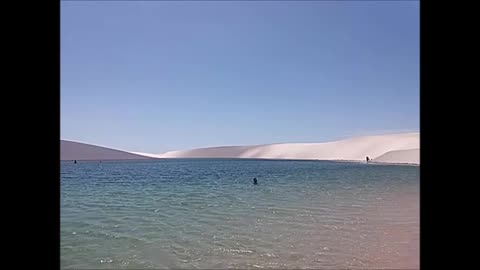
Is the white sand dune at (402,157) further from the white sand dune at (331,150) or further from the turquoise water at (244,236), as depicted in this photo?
the turquoise water at (244,236)

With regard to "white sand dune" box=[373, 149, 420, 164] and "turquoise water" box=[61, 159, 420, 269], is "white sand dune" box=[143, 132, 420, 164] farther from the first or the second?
"turquoise water" box=[61, 159, 420, 269]

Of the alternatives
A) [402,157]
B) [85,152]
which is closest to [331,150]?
[402,157]

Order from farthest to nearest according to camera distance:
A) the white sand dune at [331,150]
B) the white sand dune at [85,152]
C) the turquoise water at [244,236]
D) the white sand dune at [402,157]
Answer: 1. the white sand dune at [85,152]
2. the white sand dune at [331,150]
3. the white sand dune at [402,157]
4. the turquoise water at [244,236]

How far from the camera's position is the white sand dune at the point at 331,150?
2372 inches

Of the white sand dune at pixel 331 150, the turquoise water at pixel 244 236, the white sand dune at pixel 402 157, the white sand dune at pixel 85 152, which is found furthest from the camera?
the white sand dune at pixel 85 152

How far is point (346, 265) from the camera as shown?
4.13m

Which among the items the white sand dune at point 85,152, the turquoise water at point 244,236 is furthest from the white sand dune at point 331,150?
the turquoise water at point 244,236

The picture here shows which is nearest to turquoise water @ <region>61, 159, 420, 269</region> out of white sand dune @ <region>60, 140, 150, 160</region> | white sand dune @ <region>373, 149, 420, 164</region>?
white sand dune @ <region>373, 149, 420, 164</region>

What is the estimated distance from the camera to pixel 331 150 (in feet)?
263

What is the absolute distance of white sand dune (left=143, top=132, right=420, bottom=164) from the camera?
60.3 m

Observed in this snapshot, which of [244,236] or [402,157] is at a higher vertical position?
[244,236]

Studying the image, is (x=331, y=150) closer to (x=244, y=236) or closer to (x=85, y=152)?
(x=85, y=152)
